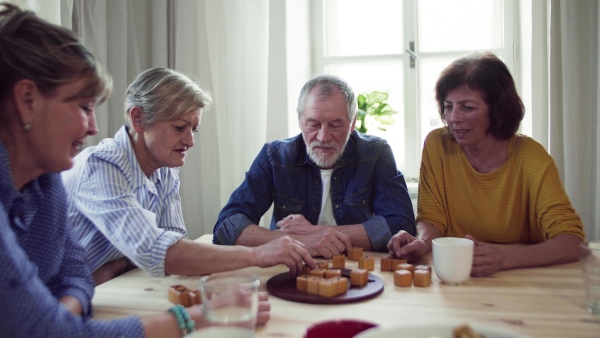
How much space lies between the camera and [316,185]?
81.0 inches

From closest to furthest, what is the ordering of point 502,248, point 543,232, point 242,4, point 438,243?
point 438,243 < point 502,248 < point 543,232 < point 242,4

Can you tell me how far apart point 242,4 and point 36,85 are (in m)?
2.44

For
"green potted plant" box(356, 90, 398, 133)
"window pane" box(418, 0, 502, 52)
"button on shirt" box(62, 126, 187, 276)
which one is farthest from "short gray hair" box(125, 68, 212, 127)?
"window pane" box(418, 0, 502, 52)

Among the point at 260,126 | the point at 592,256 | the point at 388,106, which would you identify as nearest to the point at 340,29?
the point at 388,106

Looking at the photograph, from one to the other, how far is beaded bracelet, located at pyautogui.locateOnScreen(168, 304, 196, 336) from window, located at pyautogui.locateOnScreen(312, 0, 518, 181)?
2.75m

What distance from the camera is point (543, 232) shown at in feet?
5.64

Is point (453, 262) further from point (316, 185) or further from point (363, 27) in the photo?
point (363, 27)

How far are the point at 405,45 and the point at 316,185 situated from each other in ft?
6.12

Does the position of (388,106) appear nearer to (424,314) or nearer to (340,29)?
(340,29)

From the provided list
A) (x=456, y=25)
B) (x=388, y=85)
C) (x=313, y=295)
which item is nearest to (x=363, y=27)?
(x=388, y=85)

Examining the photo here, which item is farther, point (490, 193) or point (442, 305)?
point (490, 193)

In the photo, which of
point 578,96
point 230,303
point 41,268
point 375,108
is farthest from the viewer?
point 375,108

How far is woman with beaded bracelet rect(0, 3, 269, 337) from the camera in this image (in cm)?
81

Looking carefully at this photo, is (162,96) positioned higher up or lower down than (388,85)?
A: lower down
